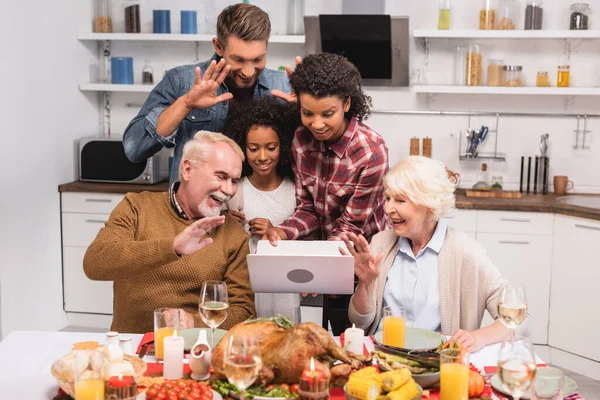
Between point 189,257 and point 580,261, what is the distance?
95.5 inches

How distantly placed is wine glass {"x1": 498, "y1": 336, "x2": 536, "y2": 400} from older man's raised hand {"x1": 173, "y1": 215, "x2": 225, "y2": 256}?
900 millimetres

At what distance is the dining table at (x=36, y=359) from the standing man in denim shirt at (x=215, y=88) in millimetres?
870

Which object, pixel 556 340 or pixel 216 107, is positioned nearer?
pixel 216 107

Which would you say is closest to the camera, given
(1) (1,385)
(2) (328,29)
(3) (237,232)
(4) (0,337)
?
(1) (1,385)

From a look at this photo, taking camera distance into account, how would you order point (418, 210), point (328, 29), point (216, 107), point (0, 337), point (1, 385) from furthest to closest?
point (328, 29) < point (0, 337) < point (216, 107) < point (418, 210) < point (1, 385)

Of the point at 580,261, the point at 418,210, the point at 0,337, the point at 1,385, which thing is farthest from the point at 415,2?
the point at 1,385

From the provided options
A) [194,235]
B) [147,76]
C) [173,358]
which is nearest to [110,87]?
[147,76]

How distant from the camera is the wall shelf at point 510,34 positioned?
4.45 meters

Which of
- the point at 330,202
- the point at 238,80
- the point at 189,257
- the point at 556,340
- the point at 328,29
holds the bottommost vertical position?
the point at 556,340

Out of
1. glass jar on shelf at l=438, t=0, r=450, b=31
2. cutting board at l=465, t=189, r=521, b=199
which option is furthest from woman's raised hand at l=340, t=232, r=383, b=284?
glass jar on shelf at l=438, t=0, r=450, b=31

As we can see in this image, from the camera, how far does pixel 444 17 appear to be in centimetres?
461

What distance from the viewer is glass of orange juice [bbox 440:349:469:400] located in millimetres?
1736

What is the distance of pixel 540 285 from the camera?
4281 mm

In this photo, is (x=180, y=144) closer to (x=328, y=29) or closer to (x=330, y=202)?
(x=330, y=202)
